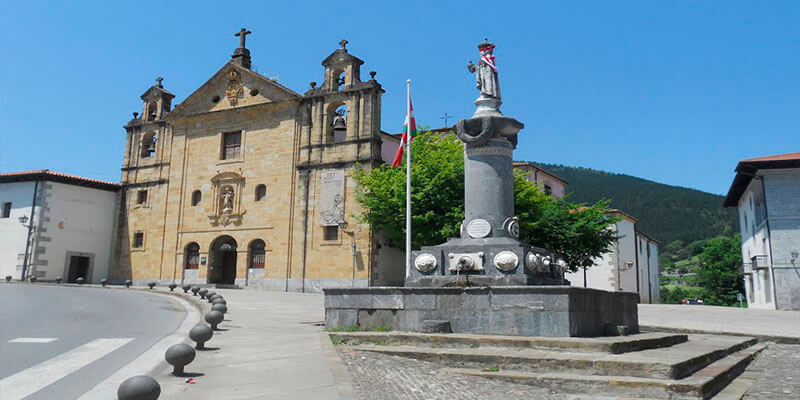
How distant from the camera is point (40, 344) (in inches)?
381

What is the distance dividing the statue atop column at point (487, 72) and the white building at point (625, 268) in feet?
80.7

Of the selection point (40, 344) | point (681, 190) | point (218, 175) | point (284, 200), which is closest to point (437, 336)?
point (40, 344)

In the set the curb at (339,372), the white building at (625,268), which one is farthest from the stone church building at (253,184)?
the curb at (339,372)

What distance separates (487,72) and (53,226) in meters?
31.7

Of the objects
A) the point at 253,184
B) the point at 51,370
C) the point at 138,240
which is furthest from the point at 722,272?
the point at 51,370

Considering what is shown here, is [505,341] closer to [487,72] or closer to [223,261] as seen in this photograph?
[487,72]

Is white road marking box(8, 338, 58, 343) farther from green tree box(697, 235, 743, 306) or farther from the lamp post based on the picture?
green tree box(697, 235, 743, 306)

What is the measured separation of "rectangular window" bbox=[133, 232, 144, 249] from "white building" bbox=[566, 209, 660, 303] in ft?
86.0

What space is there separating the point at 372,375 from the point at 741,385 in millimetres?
4785

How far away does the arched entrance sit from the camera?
3434 cm

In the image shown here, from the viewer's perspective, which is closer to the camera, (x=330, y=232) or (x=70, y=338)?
(x=70, y=338)

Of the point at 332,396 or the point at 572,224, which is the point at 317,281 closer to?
the point at 572,224

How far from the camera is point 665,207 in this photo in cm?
13350

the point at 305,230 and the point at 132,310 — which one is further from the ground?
the point at 305,230
